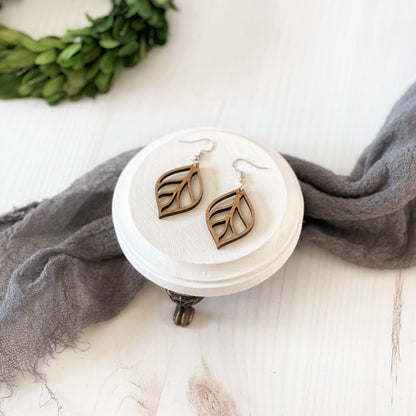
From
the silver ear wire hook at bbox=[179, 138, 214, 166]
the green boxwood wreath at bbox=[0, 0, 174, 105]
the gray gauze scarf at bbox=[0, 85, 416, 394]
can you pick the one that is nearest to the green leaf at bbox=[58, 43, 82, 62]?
the green boxwood wreath at bbox=[0, 0, 174, 105]

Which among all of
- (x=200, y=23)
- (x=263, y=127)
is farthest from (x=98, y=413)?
(x=200, y=23)

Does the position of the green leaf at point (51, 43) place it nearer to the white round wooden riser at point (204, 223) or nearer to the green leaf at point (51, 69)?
the green leaf at point (51, 69)

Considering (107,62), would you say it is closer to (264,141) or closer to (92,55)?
(92,55)

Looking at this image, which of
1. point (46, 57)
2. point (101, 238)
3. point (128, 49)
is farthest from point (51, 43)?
point (101, 238)

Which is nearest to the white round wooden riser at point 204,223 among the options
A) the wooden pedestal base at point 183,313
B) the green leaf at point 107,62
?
the wooden pedestal base at point 183,313

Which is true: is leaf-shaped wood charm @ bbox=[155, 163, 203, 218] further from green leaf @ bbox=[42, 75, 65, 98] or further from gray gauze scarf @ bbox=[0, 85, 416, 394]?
green leaf @ bbox=[42, 75, 65, 98]

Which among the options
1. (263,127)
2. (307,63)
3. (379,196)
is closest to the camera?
(379,196)

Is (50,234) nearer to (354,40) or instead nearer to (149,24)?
(149,24)
